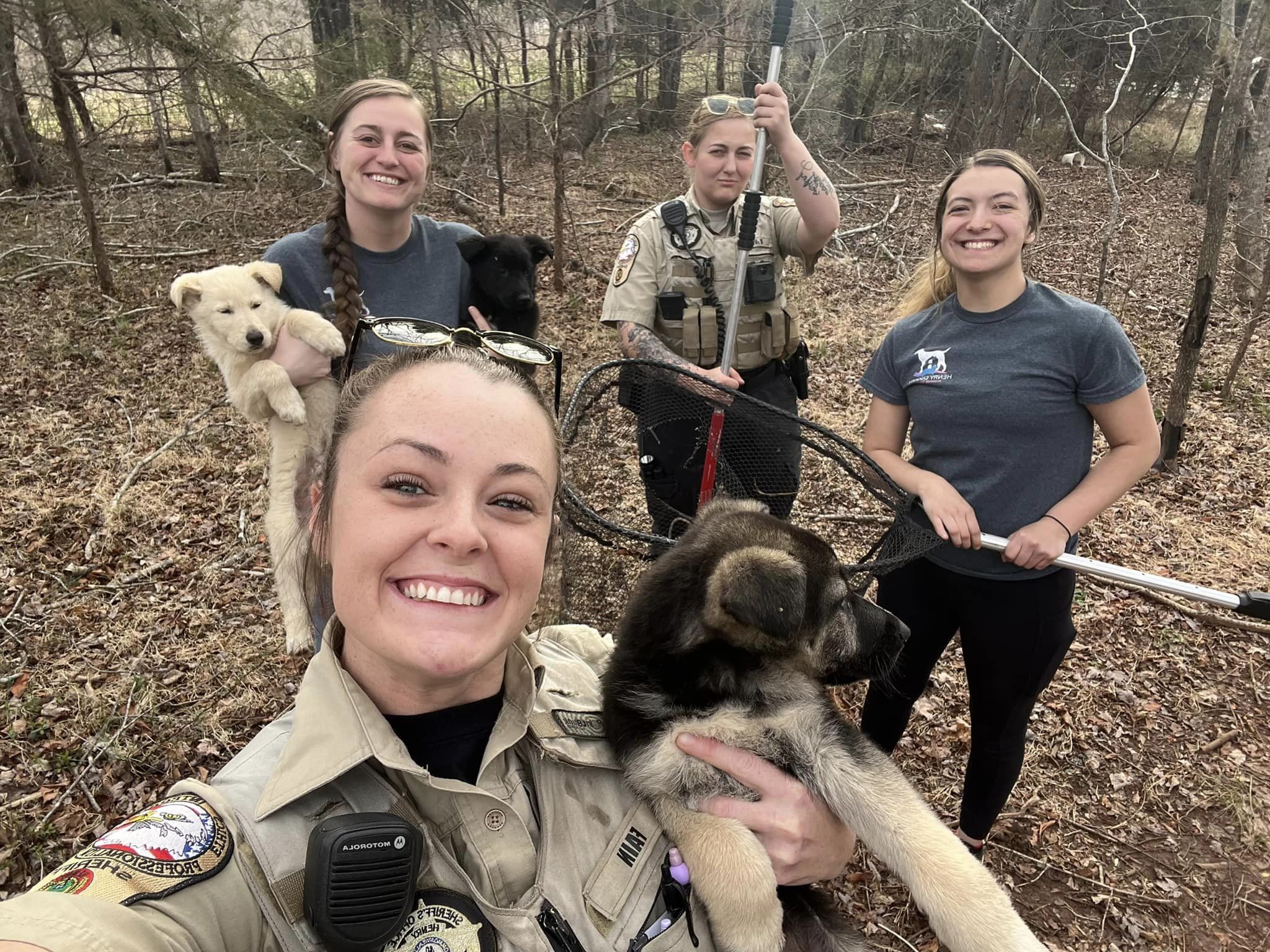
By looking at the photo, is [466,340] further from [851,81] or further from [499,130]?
[851,81]

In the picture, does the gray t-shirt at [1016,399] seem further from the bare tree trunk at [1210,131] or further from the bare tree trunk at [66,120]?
the bare tree trunk at [1210,131]

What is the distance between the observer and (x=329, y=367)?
3.79 m

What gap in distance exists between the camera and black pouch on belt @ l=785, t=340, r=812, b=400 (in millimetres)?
4574

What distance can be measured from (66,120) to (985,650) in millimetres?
13422

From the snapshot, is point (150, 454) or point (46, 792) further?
point (150, 454)

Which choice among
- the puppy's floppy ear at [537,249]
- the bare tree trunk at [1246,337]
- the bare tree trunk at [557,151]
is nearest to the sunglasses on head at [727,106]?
the puppy's floppy ear at [537,249]

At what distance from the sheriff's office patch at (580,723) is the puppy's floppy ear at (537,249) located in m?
3.81

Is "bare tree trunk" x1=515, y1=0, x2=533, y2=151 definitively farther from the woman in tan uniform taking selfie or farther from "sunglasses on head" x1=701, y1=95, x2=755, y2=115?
the woman in tan uniform taking selfie

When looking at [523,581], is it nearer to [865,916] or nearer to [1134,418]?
[1134,418]

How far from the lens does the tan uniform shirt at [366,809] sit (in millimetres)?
1320

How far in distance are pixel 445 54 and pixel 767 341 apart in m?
15.4

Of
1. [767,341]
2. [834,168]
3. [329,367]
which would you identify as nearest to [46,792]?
[329,367]

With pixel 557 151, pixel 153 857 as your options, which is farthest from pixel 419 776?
pixel 557 151

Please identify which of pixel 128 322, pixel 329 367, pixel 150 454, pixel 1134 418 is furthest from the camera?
pixel 128 322
